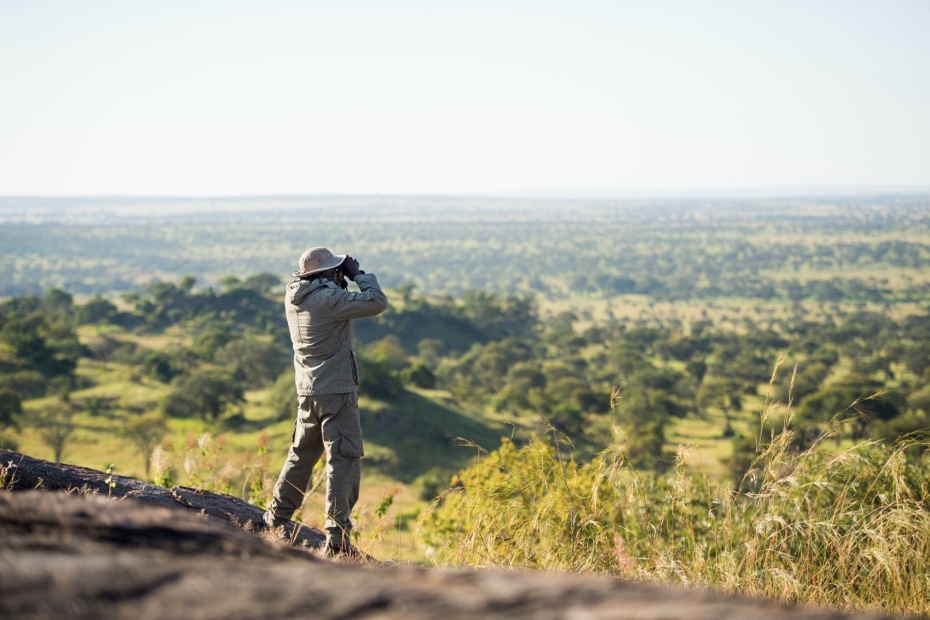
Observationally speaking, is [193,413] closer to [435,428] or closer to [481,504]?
[435,428]

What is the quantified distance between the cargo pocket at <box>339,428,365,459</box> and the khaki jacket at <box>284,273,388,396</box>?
25 centimetres

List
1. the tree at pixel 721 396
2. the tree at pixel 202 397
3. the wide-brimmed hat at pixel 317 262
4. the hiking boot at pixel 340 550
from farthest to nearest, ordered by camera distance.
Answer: the tree at pixel 721 396, the tree at pixel 202 397, the wide-brimmed hat at pixel 317 262, the hiking boot at pixel 340 550

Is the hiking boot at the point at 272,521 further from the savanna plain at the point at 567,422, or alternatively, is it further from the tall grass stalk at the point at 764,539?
the tall grass stalk at the point at 764,539

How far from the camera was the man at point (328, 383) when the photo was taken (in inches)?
164

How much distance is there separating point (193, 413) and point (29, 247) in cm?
17425

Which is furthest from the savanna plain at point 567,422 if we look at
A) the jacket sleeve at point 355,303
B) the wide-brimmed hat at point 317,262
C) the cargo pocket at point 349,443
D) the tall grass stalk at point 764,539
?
the wide-brimmed hat at point 317,262

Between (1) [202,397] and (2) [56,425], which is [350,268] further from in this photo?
(1) [202,397]

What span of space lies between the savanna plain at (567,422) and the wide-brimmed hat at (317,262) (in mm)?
1365

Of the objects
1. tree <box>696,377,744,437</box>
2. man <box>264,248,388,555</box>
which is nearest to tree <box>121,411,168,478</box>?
man <box>264,248,388,555</box>

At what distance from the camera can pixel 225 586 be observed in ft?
4.19

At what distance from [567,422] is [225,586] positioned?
3949cm

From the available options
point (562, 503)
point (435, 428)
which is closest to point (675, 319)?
point (435, 428)

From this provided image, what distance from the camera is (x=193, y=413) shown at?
38.0 meters

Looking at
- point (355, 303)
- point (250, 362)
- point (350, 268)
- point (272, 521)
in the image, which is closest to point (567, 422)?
point (250, 362)
